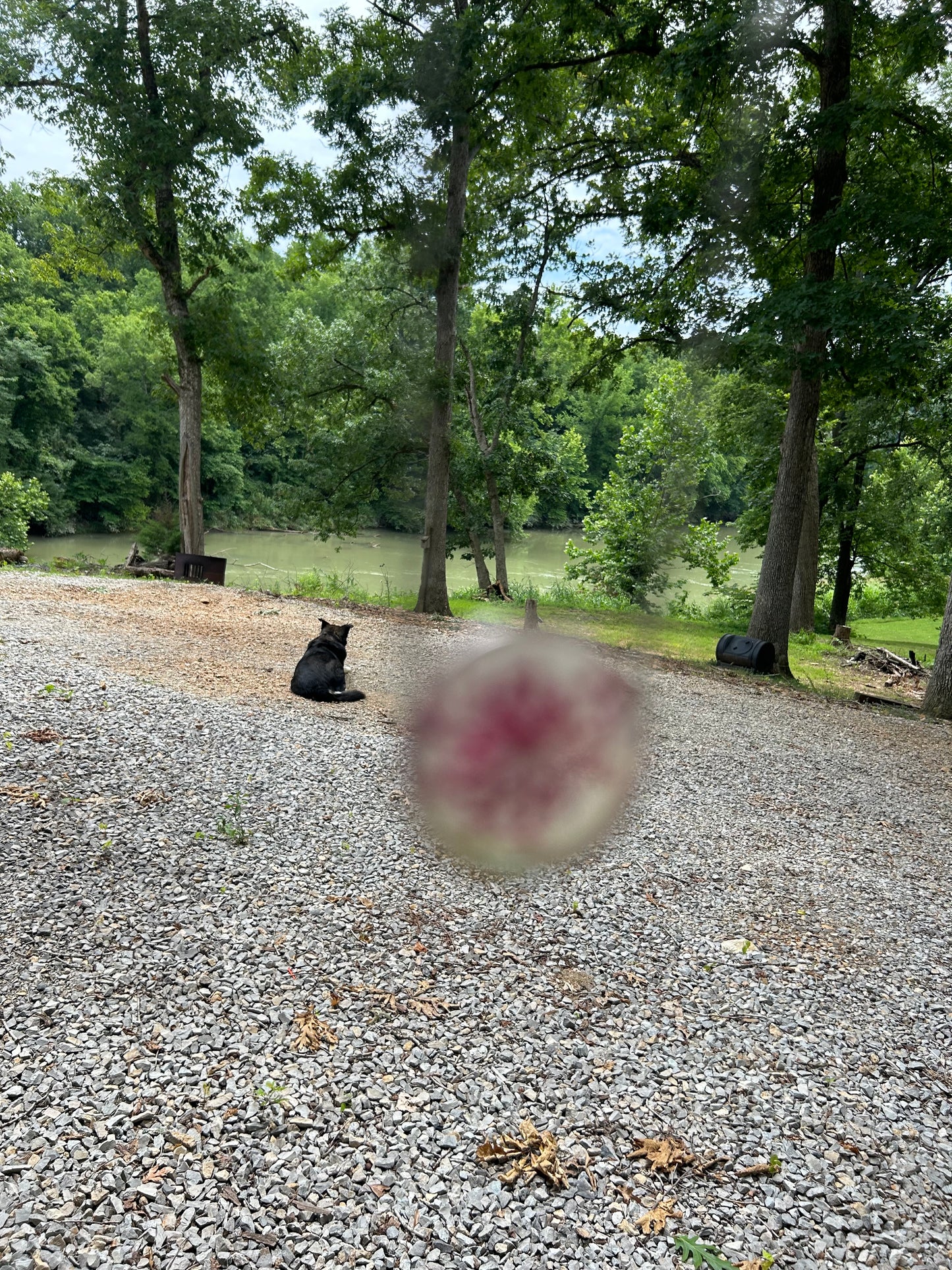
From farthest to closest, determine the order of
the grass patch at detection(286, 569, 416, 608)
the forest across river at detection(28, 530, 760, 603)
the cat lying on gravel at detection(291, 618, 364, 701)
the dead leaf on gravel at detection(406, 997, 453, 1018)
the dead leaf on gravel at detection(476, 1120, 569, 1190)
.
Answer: the forest across river at detection(28, 530, 760, 603) → the grass patch at detection(286, 569, 416, 608) → the cat lying on gravel at detection(291, 618, 364, 701) → the dead leaf on gravel at detection(406, 997, 453, 1018) → the dead leaf on gravel at detection(476, 1120, 569, 1190)

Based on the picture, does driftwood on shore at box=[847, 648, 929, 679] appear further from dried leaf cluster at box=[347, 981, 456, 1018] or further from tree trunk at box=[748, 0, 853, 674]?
dried leaf cluster at box=[347, 981, 456, 1018]

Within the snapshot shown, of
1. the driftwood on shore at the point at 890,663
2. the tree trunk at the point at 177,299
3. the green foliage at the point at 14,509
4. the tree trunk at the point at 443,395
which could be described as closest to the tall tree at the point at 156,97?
the tree trunk at the point at 177,299

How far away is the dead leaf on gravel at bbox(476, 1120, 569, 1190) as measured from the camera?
221 centimetres

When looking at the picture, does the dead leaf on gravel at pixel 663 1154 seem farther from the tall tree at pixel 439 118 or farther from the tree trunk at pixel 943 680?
the tall tree at pixel 439 118

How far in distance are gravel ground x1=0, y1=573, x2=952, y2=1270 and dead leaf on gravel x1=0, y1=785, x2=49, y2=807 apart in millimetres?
22

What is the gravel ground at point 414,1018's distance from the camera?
6.78ft

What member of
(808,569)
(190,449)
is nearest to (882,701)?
(808,569)

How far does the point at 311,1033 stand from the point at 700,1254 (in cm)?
143

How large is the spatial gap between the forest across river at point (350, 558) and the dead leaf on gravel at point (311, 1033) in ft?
55.6

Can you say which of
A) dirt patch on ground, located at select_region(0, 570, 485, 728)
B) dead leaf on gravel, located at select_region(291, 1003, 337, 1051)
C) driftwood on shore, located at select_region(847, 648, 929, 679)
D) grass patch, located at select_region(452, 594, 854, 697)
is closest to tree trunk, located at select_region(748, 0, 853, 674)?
grass patch, located at select_region(452, 594, 854, 697)

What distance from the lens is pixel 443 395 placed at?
Answer: 1279 cm

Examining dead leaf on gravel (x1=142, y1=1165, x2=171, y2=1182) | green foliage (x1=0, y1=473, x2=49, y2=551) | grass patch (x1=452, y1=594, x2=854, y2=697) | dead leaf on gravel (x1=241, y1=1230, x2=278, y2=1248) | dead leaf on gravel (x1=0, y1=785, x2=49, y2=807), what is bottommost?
dead leaf on gravel (x1=241, y1=1230, x2=278, y2=1248)

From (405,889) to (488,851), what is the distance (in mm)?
701

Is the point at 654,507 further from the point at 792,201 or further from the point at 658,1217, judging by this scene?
the point at 658,1217
